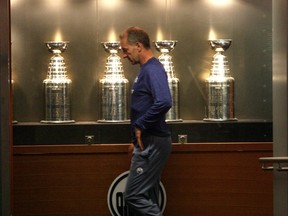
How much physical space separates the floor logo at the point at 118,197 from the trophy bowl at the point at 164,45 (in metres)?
0.98

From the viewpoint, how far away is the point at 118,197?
589 cm

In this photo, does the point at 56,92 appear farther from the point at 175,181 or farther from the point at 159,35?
the point at 175,181

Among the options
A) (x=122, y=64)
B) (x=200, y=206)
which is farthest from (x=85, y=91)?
(x=200, y=206)

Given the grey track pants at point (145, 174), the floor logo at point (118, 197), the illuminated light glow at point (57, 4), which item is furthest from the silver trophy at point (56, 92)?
the grey track pants at point (145, 174)

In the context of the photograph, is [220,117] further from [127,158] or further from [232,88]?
[127,158]

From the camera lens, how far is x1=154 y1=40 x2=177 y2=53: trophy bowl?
613 cm

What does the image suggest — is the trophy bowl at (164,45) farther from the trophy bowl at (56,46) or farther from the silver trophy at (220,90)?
the trophy bowl at (56,46)

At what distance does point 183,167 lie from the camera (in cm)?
593

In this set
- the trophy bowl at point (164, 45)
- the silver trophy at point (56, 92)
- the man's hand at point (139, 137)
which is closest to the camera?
the man's hand at point (139, 137)

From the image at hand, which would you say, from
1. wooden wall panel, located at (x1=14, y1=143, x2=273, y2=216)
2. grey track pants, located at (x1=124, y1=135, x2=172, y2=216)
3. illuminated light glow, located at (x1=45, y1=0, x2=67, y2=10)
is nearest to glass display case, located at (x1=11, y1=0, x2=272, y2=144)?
illuminated light glow, located at (x1=45, y1=0, x2=67, y2=10)

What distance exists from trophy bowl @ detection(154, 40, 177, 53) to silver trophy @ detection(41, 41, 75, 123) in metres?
0.72

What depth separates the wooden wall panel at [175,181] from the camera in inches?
232

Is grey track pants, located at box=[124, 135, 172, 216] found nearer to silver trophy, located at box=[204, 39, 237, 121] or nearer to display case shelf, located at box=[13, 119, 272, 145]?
display case shelf, located at box=[13, 119, 272, 145]

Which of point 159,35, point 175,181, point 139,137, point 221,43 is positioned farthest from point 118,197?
point 221,43
